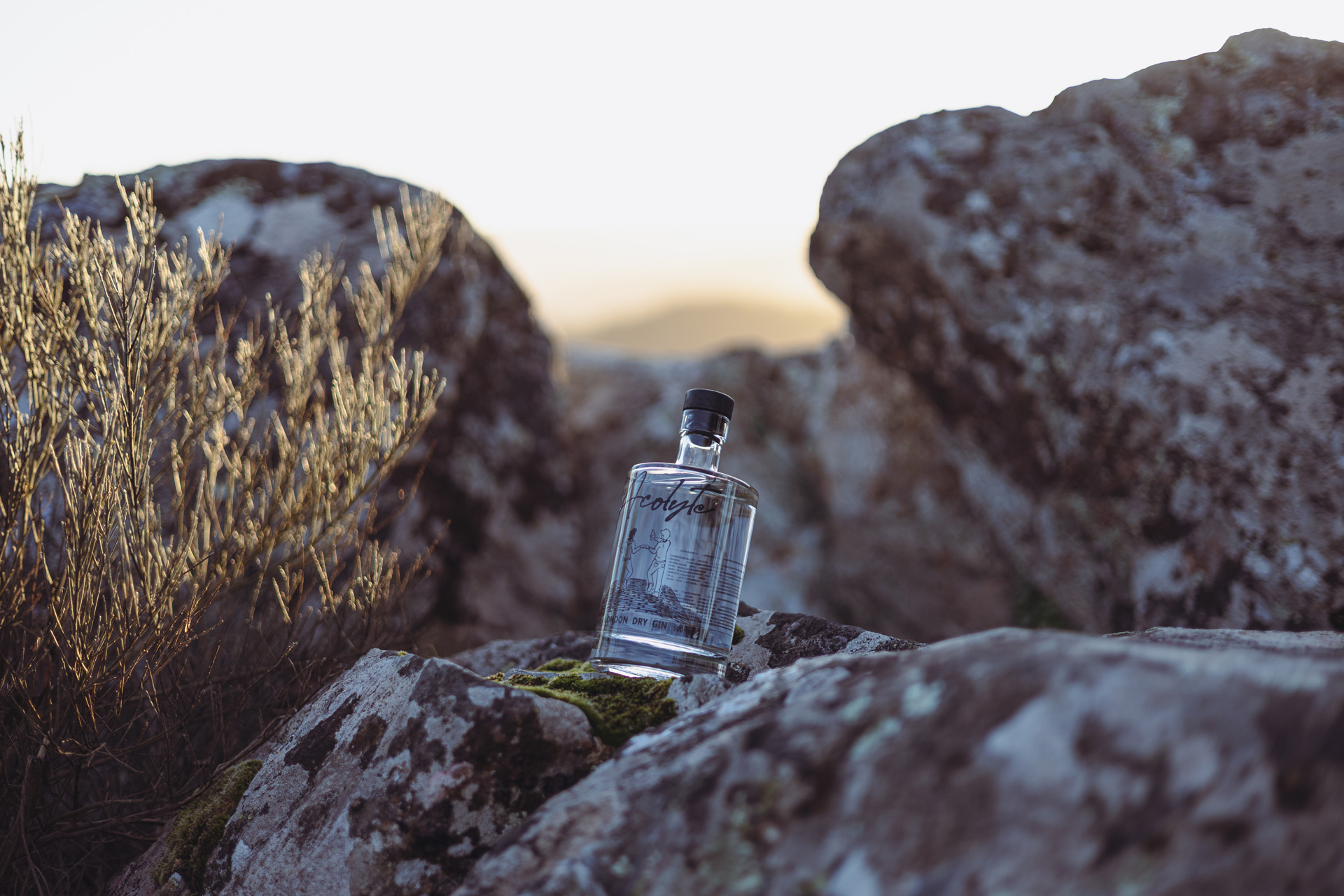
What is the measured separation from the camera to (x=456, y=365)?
5332 millimetres

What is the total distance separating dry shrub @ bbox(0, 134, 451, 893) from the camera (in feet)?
7.61

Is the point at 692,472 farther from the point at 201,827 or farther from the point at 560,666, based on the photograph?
the point at 201,827

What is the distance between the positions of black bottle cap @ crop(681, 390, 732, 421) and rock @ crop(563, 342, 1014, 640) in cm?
288

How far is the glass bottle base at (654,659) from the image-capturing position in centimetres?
217

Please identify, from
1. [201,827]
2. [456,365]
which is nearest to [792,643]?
[201,827]

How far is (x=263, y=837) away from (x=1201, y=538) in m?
3.52

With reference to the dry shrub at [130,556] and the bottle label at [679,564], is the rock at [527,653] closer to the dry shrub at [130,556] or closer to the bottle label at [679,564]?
the dry shrub at [130,556]

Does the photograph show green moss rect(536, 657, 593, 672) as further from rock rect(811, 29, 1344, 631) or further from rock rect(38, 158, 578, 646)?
rock rect(811, 29, 1344, 631)

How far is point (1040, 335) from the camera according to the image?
4.17m

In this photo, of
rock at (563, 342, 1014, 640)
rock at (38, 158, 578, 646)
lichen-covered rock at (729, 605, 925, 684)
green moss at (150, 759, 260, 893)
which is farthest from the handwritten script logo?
rock at (563, 342, 1014, 640)

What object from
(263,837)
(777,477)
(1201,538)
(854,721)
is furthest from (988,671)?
(777,477)

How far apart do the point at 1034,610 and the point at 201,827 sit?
4052 mm

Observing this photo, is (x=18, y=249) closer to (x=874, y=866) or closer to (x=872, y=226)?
(x=874, y=866)

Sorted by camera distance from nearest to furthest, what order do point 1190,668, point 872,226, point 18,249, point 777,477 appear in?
1. point 1190,668
2. point 18,249
3. point 872,226
4. point 777,477
